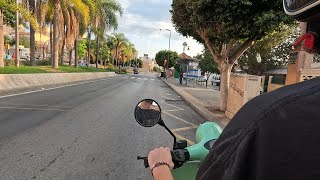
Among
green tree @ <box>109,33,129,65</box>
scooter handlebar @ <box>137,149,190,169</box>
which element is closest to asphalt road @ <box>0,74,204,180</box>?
scooter handlebar @ <box>137,149,190,169</box>

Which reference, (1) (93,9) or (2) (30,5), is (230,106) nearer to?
(2) (30,5)

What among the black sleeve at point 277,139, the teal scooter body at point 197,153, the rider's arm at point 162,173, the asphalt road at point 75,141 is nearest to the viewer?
the black sleeve at point 277,139

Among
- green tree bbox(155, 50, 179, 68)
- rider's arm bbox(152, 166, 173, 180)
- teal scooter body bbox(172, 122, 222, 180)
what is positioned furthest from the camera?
green tree bbox(155, 50, 179, 68)

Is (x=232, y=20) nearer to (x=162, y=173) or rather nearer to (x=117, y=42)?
(x=162, y=173)

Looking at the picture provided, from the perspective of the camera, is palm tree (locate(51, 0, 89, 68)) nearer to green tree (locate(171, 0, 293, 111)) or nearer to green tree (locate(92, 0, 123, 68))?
green tree (locate(92, 0, 123, 68))

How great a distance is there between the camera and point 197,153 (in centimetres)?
183

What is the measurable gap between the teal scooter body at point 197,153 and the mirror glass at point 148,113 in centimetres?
26

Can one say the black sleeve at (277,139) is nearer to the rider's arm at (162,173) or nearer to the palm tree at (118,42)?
the rider's arm at (162,173)

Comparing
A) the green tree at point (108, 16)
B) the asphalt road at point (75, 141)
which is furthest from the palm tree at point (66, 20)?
the asphalt road at point (75, 141)

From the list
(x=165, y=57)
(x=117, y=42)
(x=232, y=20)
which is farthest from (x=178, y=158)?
(x=165, y=57)

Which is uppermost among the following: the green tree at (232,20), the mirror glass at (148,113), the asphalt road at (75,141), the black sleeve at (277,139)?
the green tree at (232,20)

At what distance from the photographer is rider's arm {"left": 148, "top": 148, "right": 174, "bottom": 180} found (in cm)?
128

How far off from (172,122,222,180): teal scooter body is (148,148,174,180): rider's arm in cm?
46

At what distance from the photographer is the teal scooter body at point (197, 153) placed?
1.83 m
